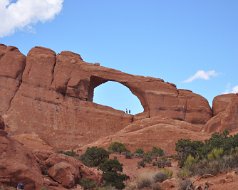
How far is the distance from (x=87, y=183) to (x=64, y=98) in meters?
40.4

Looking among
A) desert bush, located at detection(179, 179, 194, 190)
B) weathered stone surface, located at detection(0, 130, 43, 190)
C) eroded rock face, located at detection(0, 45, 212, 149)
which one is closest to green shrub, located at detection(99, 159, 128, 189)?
weathered stone surface, located at detection(0, 130, 43, 190)

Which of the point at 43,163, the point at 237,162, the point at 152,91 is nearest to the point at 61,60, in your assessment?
the point at 152,91

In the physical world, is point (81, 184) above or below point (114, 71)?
below

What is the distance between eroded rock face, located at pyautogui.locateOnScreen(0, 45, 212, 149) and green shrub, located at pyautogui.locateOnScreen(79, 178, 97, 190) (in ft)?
114

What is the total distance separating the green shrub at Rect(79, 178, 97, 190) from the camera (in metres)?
19.3

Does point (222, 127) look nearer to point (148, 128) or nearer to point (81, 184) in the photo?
point (148, 128)

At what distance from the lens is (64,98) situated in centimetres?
5934

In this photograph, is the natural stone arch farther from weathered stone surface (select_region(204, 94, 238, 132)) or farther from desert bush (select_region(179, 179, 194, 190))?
desert bush (select_region(179, 179, 194, 190))

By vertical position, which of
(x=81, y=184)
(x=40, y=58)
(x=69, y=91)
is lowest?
(x=81, y=184)

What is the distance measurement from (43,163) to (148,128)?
32180mm

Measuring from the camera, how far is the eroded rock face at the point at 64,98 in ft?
184

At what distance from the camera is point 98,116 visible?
194 ft

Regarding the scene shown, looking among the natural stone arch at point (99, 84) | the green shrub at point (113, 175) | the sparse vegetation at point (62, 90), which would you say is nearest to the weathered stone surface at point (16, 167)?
the green shrub at point (113, 175)

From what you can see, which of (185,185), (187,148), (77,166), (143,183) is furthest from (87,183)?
(187,148)
